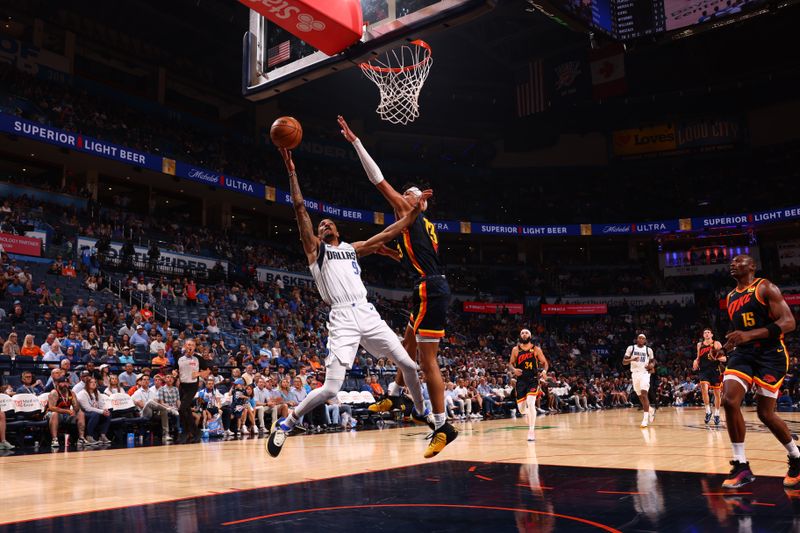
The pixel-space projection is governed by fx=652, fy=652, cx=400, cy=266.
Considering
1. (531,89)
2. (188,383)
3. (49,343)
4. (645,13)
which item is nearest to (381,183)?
(188,383)

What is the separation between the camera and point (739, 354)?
563 cm

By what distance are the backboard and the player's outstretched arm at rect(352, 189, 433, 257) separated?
9.07 ft

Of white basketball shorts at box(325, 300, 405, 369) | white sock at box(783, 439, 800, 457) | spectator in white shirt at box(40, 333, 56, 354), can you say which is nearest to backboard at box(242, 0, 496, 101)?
white basketball shorts at box(325, 300, 405, 369)

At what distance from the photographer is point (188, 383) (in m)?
11.2

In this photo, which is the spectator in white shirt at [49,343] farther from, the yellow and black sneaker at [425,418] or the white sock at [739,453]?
the white sock at [739,453]

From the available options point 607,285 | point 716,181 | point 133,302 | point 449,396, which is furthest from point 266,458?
point 716,181

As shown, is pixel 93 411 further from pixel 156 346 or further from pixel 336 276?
pixel 336 276

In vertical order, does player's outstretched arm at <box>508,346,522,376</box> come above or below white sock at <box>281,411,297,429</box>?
above

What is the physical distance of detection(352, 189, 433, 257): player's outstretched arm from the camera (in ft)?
18.2

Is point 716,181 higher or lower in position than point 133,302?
higher

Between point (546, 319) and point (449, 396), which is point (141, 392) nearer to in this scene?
point (449, 396)

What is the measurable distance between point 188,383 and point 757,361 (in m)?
8.87

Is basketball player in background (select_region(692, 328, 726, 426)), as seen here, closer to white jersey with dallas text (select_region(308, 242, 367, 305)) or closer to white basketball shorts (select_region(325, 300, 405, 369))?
white basketball shorts (select_region(325, 300, 405, 369))

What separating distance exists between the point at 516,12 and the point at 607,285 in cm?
1650
